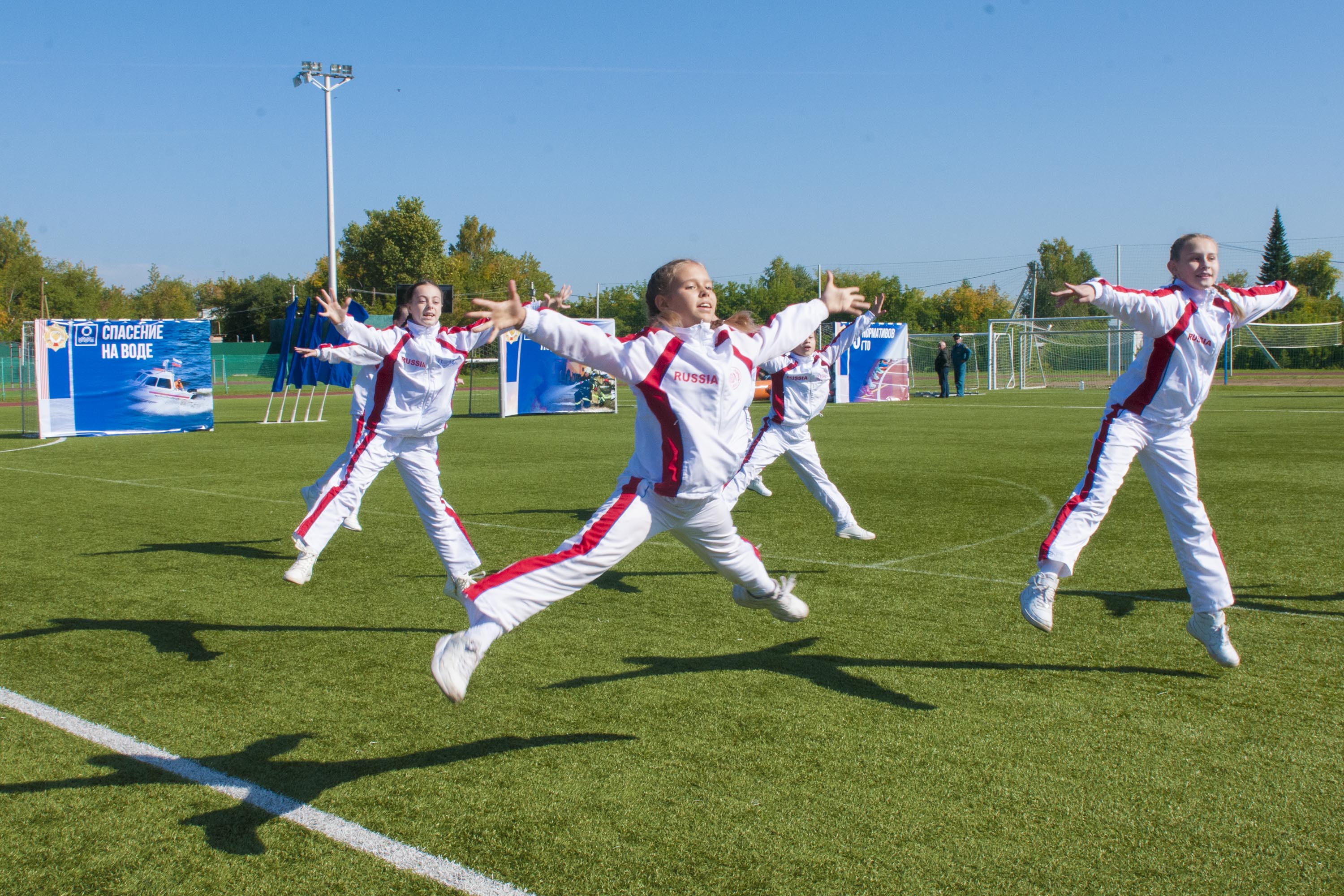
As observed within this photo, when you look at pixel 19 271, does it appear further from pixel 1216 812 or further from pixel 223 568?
pixel 1216 812

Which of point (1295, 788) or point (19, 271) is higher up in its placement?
point (19, 271)

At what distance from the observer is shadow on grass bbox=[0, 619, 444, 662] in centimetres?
566

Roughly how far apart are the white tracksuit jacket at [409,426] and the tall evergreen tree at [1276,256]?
301 ft

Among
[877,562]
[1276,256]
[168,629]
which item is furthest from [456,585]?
[1276,256]

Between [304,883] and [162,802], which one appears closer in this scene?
[304,883]

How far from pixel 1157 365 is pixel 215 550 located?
7.16 metres

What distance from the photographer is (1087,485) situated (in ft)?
16.9

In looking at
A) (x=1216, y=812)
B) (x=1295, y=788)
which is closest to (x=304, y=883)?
(x=1216, y=812)

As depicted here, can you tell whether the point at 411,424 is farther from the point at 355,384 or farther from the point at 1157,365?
the point at 1157,365

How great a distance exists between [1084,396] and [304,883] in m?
34.8

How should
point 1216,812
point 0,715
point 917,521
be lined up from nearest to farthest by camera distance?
point 1216,812
point 0,715
point 917,521

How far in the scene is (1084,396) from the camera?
113 ft

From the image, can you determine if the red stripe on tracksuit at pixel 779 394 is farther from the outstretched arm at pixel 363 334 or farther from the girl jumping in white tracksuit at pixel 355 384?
the outstretched arm at pixel 363 334

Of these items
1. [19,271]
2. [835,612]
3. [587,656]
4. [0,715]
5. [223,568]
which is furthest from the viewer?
[19,271]
